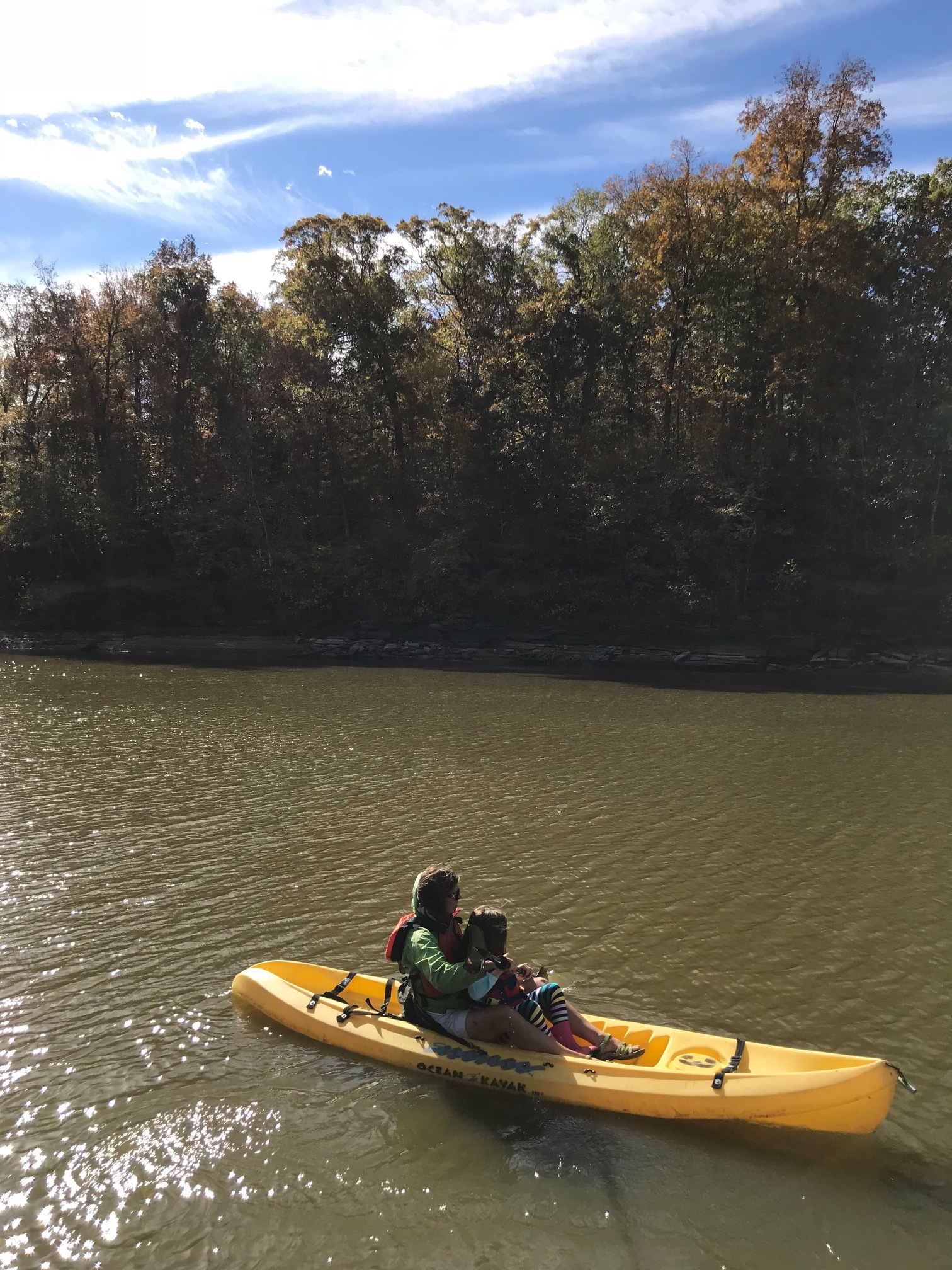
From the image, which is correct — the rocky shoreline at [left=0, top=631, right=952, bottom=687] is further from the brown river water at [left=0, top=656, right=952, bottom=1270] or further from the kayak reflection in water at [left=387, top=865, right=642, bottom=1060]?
the kayak reflection in water at [left=387, top=865, right=642, bottom=1060]

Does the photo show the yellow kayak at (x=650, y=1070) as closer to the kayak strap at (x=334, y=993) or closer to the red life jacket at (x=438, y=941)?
the kayak strap at (x=334, y=993)

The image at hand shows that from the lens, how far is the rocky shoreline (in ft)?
84.7

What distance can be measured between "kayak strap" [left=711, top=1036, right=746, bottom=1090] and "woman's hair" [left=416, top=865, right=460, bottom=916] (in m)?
1.93

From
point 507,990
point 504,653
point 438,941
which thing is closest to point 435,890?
point 438,941

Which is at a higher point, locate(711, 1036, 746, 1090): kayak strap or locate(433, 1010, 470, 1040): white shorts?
locate(711, 1036, 746, 1090): kayak strap

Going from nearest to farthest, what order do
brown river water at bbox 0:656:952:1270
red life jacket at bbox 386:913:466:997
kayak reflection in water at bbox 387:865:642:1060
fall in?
brown river water at bbox 0:656:952:1270, kayak reflection in water at bbox 387:865:642:1060, red life jacket at bbox 386:913:466:997

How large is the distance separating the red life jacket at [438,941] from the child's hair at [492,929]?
9.8 inches

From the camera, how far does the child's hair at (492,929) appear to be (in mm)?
5539

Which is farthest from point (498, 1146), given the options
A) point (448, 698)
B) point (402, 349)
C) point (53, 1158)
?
point (402, 349)

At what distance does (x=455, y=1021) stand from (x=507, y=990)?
41 centimetres

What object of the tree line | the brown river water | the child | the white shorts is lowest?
the brown river water

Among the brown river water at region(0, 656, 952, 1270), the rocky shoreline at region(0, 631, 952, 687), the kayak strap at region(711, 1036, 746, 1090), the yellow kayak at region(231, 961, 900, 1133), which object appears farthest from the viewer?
the rocky shoreline at region(0, 631, 952, 687)

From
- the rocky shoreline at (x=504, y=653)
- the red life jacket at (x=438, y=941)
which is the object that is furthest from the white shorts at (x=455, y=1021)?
the rocky shoreline at (x=504, y=653)

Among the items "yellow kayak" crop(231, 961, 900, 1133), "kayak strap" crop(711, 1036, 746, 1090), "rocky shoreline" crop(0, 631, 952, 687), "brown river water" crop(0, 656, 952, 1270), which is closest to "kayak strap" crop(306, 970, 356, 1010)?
"yellow kayak" crop(231, 961, 900, 1133)
